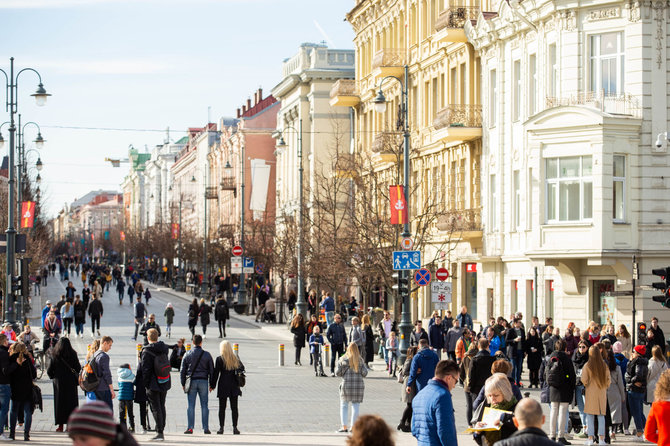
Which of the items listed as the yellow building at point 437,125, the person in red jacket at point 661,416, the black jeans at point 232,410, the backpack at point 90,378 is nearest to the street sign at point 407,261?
the yellow building at point 437,125

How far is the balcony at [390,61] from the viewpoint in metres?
51.3

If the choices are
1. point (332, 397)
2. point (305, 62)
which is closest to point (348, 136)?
point (305, 62)

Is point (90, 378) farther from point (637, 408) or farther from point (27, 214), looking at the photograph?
point (27, 214)

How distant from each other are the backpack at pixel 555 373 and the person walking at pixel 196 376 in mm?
5175

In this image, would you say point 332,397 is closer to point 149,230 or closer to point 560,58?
point 560,58

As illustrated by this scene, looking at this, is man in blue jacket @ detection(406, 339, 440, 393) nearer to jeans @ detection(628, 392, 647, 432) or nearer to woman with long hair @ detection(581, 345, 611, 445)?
woman with long hair @ detection(581, 345, 611, 445)

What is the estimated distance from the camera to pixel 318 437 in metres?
18.0

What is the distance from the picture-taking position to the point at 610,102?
109 ft

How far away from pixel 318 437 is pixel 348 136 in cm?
5269

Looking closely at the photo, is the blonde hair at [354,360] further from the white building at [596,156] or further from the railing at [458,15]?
the railing at [458,15]

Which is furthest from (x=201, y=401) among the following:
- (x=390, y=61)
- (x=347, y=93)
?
(x=347, y=93)

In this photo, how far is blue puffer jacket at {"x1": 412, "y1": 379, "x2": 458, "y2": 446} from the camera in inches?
411

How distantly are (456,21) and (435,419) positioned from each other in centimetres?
3390

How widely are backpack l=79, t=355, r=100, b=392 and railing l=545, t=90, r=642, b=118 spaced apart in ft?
64.7
